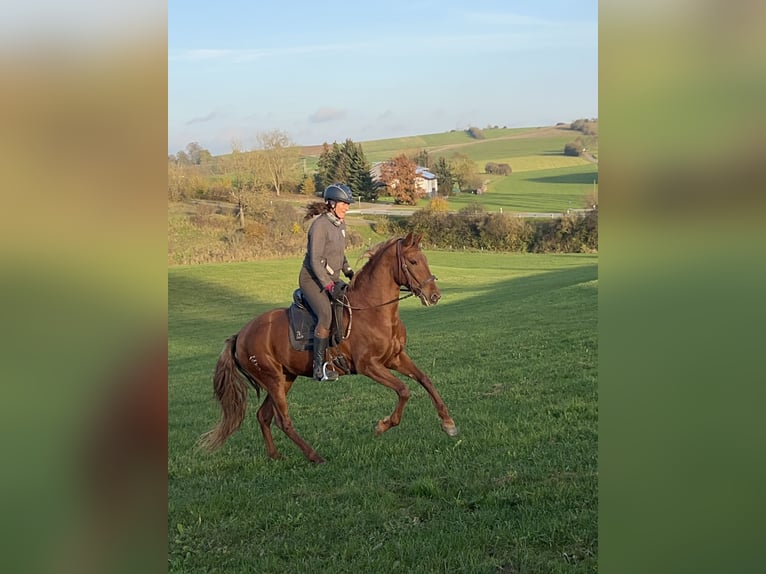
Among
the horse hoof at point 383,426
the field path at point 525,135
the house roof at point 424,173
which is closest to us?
the horse hoof at point 383,426

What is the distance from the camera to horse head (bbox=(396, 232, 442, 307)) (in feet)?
21.7

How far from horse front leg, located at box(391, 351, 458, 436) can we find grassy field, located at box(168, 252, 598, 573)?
0.77ft

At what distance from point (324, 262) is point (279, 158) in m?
34.9

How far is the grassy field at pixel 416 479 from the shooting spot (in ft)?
14.3

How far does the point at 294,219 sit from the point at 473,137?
1955 cm

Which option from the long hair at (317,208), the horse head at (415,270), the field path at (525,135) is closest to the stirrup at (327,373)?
the horse head at (415,270)

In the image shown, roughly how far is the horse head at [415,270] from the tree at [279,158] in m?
33.1

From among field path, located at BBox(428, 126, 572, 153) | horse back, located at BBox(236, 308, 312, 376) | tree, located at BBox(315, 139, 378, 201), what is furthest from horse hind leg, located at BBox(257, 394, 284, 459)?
field path, located at BBox(428, 126, 572, 153)
